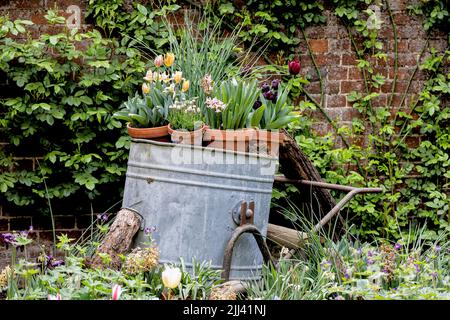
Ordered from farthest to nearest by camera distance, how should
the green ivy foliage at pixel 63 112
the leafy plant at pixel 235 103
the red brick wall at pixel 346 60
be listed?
the red brick wall at pixel 346 60 < the green ivy foliage at pixel 63 112 < the leafy plant at pixel 235 103

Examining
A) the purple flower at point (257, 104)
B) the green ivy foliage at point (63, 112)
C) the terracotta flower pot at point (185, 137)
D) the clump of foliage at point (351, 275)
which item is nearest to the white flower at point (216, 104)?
the terracotta flower pot at point (185, 137)

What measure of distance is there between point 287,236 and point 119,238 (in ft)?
3.18

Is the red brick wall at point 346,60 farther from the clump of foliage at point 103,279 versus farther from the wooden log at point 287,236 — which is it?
the clump of foliage at point 103,279

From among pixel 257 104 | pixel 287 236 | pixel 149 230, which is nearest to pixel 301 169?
pixel 287 236

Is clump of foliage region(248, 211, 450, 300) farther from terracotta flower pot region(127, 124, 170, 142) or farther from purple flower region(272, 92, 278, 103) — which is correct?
terracotta flower pot region(127, 124, 170, 142)

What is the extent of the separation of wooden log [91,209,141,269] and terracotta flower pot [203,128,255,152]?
51 cm

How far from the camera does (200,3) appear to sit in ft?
15.1

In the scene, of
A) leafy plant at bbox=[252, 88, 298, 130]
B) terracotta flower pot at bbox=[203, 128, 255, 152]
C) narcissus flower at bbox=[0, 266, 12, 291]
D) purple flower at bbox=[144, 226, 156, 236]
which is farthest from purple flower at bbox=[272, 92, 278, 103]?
narcissus flower at bbox=[0, 266, 12, 291]

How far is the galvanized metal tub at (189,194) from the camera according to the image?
325 centimetres

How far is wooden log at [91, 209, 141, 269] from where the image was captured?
3.13m

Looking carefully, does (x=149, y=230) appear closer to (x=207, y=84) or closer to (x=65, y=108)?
(x=207, y=84)

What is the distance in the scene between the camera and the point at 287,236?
3.73 metres

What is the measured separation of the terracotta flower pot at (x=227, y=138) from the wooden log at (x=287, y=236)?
1.97ft
